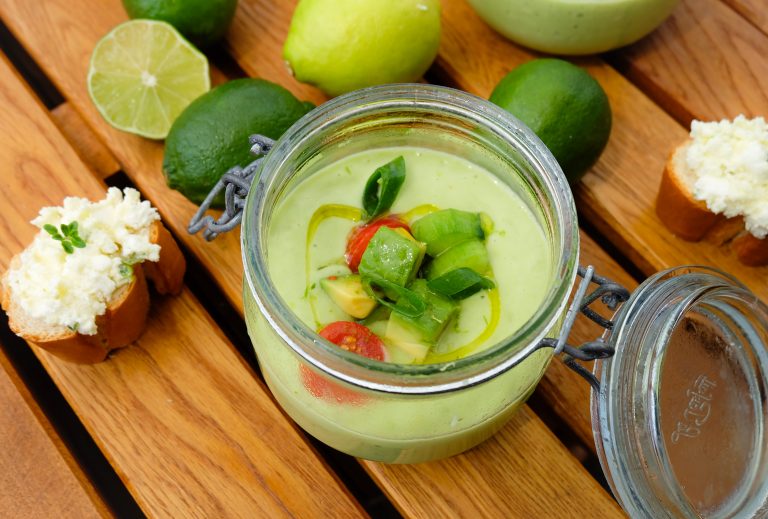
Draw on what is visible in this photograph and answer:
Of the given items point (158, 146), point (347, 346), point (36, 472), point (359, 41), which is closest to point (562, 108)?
point (359, 41)

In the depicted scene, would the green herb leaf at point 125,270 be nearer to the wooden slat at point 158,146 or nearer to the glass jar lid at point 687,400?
the wooden slat at point 158,146

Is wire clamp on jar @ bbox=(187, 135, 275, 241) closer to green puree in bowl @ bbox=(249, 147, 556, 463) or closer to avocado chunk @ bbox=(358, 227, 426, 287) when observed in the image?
green puree in bowl @ bbox=(249, 147, 556, 463)

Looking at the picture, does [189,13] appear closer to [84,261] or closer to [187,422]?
[84,261]

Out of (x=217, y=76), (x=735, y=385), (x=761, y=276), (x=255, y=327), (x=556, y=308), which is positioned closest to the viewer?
(x=556, y=308)

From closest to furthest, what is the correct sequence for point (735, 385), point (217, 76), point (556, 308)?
point (556, 308), point (735, 385), point (217, 76)

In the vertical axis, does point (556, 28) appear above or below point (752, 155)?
above

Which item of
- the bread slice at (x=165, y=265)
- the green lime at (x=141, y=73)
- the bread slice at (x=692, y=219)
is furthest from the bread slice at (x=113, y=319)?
the bread slice at (x=692, y=219)

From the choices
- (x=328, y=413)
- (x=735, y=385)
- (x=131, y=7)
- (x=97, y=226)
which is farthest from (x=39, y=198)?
(x=735, y=385)

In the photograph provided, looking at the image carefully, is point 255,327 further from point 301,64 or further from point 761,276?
point 761,276
